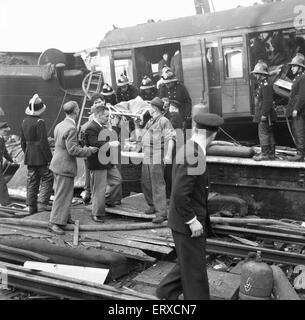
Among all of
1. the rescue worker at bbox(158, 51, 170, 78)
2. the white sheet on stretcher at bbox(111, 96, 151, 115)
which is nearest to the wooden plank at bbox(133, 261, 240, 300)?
the white sheet on stretcher at bbox(111, 96, 151, 115)

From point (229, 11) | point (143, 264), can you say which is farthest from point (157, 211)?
point (229, 11)

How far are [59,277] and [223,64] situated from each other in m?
6.12

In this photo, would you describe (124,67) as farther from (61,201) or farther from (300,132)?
(61,201)

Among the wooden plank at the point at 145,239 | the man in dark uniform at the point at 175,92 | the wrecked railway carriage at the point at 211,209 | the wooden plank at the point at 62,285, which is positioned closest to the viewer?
the wooden plank at the point at 62,285

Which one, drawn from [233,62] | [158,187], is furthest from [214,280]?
[233,62]

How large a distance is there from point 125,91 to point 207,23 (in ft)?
7.72

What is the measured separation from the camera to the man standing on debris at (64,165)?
6.66m

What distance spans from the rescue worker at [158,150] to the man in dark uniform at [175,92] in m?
2.60

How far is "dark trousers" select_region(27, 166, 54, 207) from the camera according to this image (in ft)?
25.8

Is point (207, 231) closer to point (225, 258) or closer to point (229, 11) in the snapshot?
point (225, 258)

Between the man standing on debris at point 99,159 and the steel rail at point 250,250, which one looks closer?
the steel rail at point 250,250

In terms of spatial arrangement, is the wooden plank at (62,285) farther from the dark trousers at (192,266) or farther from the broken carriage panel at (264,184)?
the broken carriage panel at (264,184)

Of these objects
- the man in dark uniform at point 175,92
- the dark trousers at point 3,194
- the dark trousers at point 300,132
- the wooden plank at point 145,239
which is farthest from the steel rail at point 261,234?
the dark trousers at point 3,194
